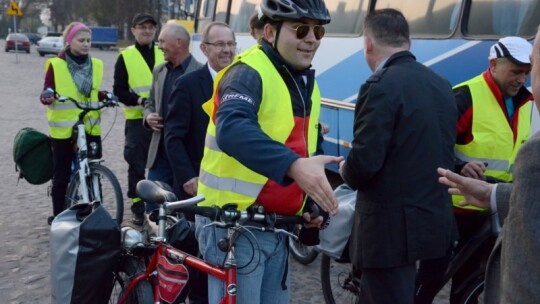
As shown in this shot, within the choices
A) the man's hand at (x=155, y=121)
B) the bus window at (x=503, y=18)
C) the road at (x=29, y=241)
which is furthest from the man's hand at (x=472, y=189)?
the bus window at (x=503, y=18)

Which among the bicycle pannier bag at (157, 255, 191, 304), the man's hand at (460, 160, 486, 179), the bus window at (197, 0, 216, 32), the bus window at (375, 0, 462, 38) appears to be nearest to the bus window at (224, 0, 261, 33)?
the bus window at (197, 0, 216, 32)

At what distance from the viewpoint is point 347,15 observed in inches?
275

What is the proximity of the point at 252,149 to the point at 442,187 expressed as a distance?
4.61 feet

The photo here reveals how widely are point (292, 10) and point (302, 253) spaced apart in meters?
3.66

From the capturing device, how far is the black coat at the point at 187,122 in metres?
4.01

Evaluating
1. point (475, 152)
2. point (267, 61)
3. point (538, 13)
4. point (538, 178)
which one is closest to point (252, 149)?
point (267, 61)

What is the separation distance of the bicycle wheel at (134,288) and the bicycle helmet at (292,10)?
4.89ft

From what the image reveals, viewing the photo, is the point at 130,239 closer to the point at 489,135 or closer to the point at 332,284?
the point at 332,284

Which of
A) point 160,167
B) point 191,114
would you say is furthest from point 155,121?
point 191,114

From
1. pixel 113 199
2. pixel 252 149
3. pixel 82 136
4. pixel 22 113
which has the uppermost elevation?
pixel 252 149

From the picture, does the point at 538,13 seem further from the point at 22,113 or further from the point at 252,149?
the point at 22,113

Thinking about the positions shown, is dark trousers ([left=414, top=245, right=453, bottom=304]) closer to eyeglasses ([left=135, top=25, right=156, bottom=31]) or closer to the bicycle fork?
the bicycle fork

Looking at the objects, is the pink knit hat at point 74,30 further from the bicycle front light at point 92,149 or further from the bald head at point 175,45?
the bald head at point 175,45

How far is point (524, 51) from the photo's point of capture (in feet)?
12.5
